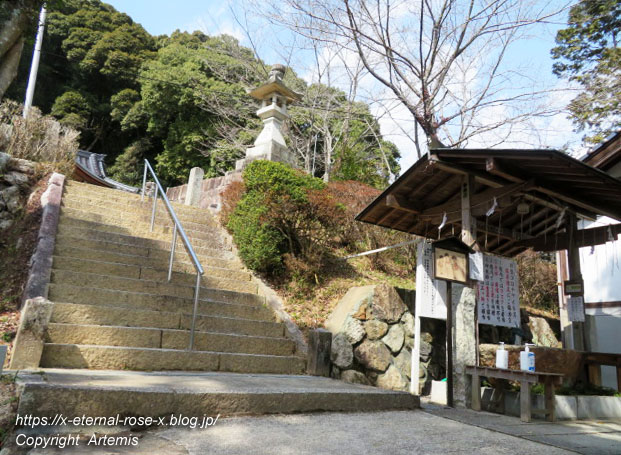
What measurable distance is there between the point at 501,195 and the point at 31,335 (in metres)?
5.90

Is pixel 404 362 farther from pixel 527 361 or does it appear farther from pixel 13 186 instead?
pixel 13 186

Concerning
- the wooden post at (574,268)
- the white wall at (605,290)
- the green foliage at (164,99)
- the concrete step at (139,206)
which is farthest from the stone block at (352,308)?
the green foliage at (164,99)

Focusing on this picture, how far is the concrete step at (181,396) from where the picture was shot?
2.67m

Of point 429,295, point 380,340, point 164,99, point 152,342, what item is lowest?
point 152,342

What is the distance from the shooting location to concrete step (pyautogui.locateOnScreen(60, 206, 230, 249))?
22.4ft

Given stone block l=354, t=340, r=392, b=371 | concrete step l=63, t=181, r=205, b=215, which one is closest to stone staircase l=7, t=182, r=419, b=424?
concrete step l=63, t=181, r=205, b=215

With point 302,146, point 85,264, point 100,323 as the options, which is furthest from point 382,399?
point 302,146

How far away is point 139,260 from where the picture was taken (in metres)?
6.23

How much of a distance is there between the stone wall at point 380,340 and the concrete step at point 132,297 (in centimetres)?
156

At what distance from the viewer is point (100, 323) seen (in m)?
4.61

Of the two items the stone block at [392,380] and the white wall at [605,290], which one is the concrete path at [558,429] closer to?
the stone block at [392,380]

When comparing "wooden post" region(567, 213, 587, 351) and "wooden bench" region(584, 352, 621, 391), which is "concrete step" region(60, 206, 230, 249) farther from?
"wooden bench" region(584, 352, 621, 391)

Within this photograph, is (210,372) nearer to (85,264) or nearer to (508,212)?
(85,264)

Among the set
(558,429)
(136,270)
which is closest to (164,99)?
(136,270)
